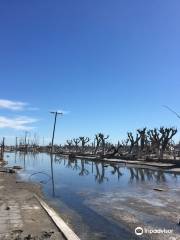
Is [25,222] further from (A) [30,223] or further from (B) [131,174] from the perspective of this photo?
(B) [131,174]

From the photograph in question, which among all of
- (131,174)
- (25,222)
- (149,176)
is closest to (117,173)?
(131,174)

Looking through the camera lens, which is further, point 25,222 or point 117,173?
Answer: point 117,173

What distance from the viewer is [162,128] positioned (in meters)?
70.1

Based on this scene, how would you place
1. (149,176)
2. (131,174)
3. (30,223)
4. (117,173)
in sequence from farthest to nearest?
(117,173), (131,174), (149,176), (30,223)

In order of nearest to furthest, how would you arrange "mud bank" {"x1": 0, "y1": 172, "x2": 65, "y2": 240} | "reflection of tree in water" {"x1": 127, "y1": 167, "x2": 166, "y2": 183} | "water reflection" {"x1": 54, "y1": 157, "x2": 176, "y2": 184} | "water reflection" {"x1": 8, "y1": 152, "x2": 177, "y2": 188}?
1. "mud bank" {"x1": 0, "y1": 172, "x2": 65, "y2": 240}
2. "reflection of tree in water" {"x1": 127, "y1": 167, "x2": 166, "y2": 183}
3. "water reflection" {"x1": 8, "y1": 152, "x2": 177, "y2": 188}
4. "water reflection" {"x1": 54, "y1": 157, "x2": 176, "y2": 184}

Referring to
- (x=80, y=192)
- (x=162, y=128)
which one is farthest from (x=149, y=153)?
(x=80, y=192)

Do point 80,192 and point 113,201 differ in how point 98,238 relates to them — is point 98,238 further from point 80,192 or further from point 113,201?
point 80,192

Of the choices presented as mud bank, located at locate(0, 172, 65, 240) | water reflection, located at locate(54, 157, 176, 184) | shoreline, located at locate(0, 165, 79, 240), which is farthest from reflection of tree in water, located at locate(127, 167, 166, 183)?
shoreline, located at locate(0, 165, 79, 240)

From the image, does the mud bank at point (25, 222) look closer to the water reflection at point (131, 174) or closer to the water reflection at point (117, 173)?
the water reflection at point (117, 173)

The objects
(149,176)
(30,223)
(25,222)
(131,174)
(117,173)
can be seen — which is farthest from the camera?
(117,173)

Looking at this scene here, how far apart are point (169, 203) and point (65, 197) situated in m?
6.37

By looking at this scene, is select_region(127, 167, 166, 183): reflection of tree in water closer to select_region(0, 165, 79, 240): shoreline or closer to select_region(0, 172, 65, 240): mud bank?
select_region(0, 172, 65, 240): mud bank

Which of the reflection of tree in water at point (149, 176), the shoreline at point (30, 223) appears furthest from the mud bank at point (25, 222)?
the reflection of tree in water at point (149, 176)

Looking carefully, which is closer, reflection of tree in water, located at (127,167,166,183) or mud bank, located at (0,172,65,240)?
mud bank, located at (0,172,65,240)
